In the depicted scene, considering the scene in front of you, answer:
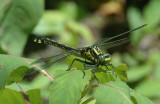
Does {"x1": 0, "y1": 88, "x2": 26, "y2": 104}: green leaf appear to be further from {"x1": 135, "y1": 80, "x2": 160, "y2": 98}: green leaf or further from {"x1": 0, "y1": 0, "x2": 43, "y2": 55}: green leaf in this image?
{"x1": 135, "y1": 80, "x2": 160, "y2": 98}: green leaf

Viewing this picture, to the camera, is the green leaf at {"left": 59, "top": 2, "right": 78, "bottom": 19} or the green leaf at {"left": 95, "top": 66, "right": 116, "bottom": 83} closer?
the green leaf at {"left": 95, "top": 66, "right": 116, "bottom": 83}

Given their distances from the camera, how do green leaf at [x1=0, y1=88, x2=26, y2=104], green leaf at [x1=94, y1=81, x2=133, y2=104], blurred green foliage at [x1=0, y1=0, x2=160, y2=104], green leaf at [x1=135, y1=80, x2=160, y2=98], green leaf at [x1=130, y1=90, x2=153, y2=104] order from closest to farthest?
green leaf at [x1=94, y1=81, x2=133, y2=104] → green leaf at [x1=130, y1=90, x2=153, y2=104] → green leaf at [x1=0, y1=88, x2=26, y2=104] → blurred green foliage at [x1=0, y1=0, x2=160, y2=104] → green leaf at [x1=135, y1=80, x2=160, y2=98]

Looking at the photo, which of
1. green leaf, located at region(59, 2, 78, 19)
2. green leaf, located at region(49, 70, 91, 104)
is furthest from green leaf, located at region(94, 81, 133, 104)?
green leaf, located at region(59, 2, 78, 19)

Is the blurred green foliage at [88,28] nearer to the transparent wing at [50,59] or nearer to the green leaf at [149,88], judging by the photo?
the green leaf at [149,88]

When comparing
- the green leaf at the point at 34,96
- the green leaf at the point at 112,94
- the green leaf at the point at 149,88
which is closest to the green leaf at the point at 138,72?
the green leaf at the point at 149,88

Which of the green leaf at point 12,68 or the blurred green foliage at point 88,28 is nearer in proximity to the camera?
the green leaf at point 12,68

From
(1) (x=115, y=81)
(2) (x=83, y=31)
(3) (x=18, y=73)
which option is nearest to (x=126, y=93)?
(1) (x=115, y=81)

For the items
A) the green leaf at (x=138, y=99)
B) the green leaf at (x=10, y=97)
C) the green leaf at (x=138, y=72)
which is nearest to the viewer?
the green leaf at (x=138, y=99)

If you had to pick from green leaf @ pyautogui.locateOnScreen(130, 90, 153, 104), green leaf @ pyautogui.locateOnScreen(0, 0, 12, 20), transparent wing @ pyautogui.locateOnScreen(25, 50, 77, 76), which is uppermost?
green leaf @ pyautogui.locateOnScreen(0, 0, 12, 20)
